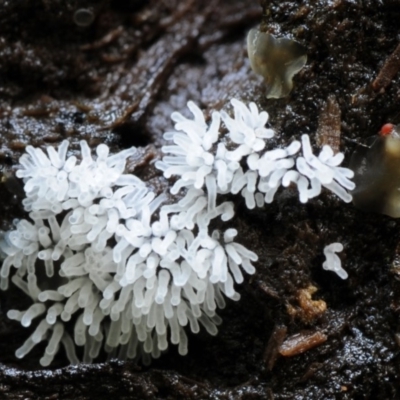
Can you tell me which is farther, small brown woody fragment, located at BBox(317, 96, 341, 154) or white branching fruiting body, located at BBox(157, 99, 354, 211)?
small brown woody fragment, located at BBox(317, 96, 341, 154)

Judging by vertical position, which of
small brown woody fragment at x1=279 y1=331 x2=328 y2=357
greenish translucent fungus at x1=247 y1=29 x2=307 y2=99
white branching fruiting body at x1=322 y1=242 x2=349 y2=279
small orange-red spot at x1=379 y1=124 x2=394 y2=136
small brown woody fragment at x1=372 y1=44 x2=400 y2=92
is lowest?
small brown woody fragment at x1=279 y1=331 x2=328 y2=357

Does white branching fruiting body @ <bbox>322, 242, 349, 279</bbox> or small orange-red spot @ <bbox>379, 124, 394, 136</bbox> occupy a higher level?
small orange-red spot @ <bbox>379, 124, 394, 136</bbox>

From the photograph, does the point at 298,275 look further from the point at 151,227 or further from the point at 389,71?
the point at 389,71

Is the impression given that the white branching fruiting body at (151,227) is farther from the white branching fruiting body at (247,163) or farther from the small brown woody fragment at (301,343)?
the small brown woody fragment at (301,343)

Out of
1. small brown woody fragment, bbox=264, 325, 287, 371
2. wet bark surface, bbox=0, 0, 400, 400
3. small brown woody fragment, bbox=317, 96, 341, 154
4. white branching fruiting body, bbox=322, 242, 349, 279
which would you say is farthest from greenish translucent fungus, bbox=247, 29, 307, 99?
small brown woody fragment, bbox=264, 325, 287, 371

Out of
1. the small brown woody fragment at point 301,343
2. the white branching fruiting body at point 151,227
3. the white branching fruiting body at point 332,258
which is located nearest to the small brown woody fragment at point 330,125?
the white branching fruiting body at point 151,227

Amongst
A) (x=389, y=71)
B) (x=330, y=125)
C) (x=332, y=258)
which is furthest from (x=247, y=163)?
(x=389, y=71)

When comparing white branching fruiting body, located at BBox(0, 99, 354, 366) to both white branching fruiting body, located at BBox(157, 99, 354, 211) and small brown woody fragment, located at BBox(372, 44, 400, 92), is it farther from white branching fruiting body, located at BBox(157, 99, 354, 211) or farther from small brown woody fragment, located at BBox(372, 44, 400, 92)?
small brown woody fragment, located at BBox(372, 44, 400, 92)
